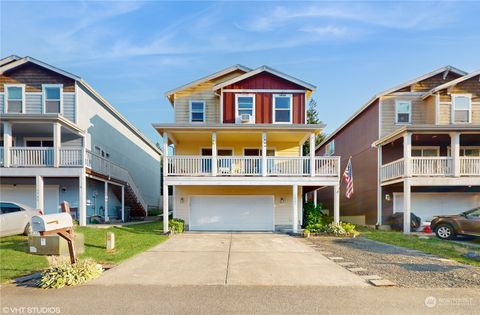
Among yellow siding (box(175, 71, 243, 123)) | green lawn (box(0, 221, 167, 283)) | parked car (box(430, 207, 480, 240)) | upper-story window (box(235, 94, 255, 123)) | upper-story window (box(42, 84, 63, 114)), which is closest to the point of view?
green lawn (box(0, 221, 167, 283))

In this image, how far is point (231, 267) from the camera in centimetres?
865

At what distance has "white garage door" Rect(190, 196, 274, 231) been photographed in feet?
60.3

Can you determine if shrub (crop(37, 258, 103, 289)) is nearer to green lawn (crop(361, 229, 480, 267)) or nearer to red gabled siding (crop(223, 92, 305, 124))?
green lawn (crop(361, 229, 480, 267))

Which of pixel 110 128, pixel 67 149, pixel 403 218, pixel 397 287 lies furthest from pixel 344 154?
pixel 397 287

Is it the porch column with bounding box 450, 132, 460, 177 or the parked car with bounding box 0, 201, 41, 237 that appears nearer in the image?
the parked car with bounding box 0, 201, 41, 237

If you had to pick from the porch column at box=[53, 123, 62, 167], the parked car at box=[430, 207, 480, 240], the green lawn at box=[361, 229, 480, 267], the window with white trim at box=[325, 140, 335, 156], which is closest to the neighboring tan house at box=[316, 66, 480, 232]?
the parked car at box=[430, 207, 480, 240]

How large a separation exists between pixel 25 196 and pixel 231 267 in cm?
1555

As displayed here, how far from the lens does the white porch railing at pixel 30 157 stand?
16.7 metres

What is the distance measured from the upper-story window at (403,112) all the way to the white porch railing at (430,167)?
3.85m

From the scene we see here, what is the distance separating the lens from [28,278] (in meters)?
7.29

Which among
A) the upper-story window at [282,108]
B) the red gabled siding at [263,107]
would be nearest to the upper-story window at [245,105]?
the red gabled siding at [263,107]

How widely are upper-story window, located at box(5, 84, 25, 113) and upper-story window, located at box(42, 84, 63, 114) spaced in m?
1.20

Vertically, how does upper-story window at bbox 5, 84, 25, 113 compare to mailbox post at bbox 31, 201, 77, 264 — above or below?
above

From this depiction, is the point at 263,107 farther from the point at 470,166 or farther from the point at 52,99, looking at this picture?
the point at 52,99
